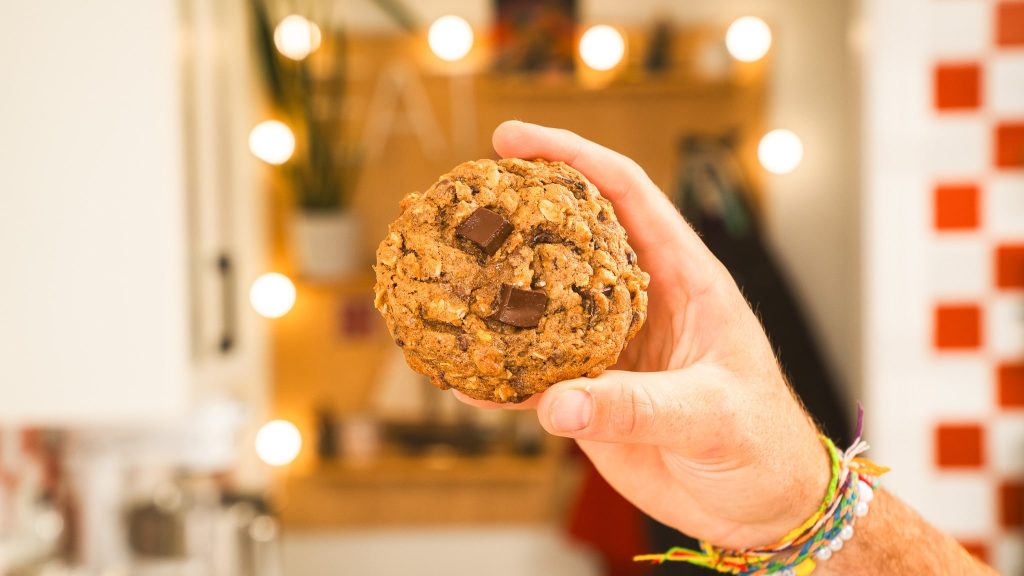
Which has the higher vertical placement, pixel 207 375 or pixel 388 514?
pixel 207 375

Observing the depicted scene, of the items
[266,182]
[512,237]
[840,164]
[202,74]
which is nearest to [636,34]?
[840,164]

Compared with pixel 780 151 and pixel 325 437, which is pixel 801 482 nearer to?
pixel 780 151

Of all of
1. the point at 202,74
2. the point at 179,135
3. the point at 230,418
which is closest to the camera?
the point at 179,135

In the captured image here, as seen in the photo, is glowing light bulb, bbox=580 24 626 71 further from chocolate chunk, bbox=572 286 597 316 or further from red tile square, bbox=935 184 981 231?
chocolate chunk, bbox=572 286 597 316

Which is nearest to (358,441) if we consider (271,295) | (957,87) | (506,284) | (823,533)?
(271,295)

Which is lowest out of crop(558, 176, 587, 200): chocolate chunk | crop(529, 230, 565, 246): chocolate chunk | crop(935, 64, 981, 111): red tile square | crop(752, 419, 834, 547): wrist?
crop(752, 419, 834, 547): wrist

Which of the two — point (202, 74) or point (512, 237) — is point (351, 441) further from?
point (512, 237)

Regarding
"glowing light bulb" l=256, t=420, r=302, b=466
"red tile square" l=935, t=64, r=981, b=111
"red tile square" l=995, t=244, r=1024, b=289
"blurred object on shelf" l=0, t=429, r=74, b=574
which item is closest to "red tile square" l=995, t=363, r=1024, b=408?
"red tile square" l=995, t=244, r=1024, b=289
